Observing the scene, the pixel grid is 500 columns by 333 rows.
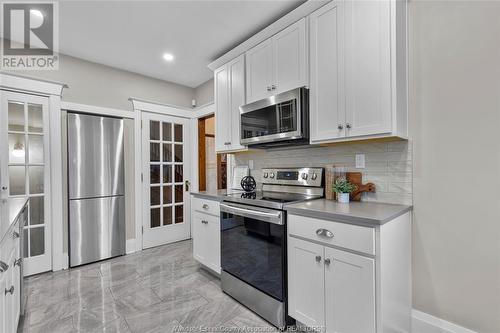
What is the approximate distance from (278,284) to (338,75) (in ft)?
5.38

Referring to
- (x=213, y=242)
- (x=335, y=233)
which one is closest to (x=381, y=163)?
(x=335, y=233)

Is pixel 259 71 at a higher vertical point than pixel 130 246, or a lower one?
higher

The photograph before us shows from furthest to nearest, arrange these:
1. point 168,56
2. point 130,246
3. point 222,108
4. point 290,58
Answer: point 130,246, point 168,56, point 222,108, point 290,58

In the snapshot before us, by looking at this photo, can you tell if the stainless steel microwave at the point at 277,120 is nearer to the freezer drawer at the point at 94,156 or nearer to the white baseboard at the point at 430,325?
the white baseboard at the point at 430,325

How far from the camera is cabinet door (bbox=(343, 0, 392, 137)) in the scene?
5.33ft

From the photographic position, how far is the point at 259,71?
249 centimetres

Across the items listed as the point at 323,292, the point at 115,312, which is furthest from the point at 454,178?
the point at 115,312

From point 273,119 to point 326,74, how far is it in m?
0.61

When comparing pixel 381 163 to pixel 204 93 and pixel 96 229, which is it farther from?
pixel 96 229

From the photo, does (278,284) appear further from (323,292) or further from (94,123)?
(94,123)

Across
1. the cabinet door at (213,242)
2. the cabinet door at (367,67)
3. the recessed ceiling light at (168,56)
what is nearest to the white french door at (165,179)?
the recessed ceiling light at (168,56)

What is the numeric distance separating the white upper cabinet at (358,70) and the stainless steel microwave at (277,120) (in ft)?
0.32

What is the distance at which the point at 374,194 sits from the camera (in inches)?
77.1

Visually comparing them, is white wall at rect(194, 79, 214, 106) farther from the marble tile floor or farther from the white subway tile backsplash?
the marble tile floor
